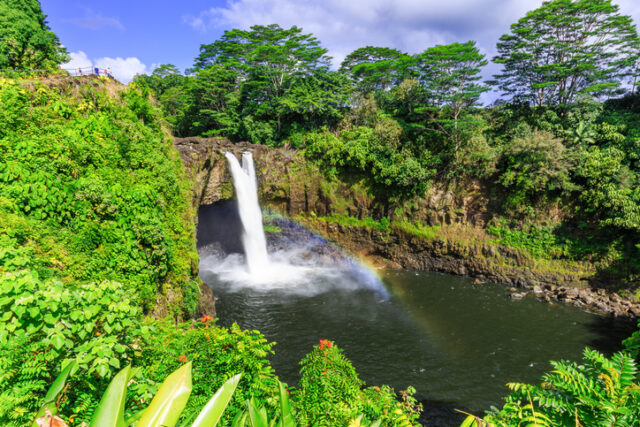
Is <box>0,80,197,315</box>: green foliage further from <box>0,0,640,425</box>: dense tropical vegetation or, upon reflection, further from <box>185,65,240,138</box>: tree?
→ <box>185,65,240,138</box>: tree

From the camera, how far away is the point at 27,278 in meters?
3.14

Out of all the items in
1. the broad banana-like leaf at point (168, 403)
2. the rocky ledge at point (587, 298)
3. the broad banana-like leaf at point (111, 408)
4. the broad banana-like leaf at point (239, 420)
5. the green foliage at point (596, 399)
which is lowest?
the rocky ledge at point (587, 298)

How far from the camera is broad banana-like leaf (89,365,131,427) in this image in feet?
4.86

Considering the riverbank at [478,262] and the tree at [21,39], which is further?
the riverbank at [478,262]

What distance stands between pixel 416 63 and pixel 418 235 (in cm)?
1405

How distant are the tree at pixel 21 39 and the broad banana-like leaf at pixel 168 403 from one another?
1915 centimetres

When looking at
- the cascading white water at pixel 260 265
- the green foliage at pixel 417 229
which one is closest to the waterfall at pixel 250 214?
the cascading white water at pixel 260 265

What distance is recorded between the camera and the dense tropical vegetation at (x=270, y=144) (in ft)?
10.4

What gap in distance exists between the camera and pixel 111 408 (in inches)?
59.6

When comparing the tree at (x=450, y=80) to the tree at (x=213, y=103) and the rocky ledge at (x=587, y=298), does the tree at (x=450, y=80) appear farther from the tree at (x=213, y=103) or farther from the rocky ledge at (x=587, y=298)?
the tree at (x=213, y=103)

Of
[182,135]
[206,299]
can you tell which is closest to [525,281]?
[206,299]

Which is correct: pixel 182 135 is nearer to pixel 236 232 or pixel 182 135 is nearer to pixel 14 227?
pixel 236 232

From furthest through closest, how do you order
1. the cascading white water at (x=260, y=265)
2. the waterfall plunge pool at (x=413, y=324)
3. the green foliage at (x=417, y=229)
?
the green foliage at (x=417, y=229)
the cascading white water at (x=260, y=265)
the waterfall plunge pool at (x=413, y=324)

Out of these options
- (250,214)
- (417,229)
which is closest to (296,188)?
(250,214)
